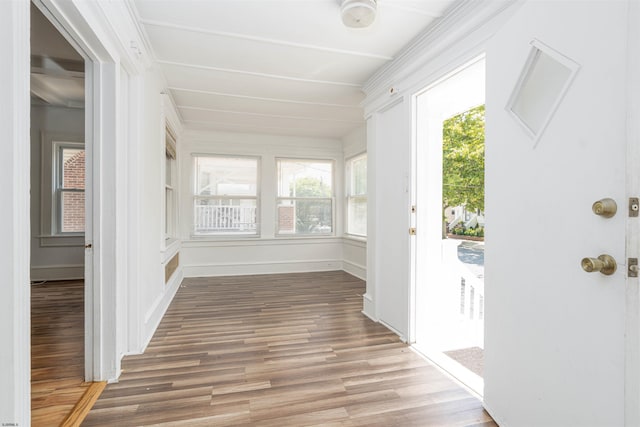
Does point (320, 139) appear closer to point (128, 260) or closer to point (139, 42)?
point (139, 42)

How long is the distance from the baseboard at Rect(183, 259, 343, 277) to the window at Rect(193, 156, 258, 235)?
59 centimetres

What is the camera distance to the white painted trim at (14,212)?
3.08 feet

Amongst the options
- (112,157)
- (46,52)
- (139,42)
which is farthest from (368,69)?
(46,52)

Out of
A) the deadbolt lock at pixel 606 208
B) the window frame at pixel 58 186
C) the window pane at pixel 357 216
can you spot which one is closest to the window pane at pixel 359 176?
the window pane at pixel 357 216

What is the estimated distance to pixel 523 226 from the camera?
4.77 ft

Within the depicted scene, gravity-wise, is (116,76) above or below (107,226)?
above

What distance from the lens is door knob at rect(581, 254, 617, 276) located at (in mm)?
1031

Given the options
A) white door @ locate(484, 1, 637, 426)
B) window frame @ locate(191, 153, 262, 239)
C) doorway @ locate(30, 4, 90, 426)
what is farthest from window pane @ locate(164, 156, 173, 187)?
white door @ locate(484, 1, 637, 426)

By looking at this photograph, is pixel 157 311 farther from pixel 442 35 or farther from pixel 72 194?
pixel 442 35

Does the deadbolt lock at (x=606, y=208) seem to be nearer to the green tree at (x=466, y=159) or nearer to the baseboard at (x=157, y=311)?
the baseboard at (x=157, y=311)

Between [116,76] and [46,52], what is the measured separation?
1.26m

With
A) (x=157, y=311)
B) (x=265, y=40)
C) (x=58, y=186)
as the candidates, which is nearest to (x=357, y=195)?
(x=265, y=40)

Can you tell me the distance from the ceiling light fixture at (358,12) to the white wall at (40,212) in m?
4.81

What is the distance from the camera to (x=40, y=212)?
457 cm
